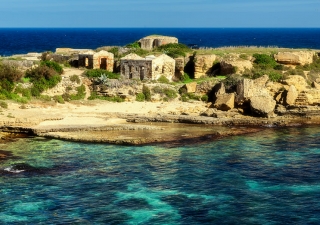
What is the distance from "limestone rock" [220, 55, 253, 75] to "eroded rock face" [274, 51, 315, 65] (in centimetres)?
393

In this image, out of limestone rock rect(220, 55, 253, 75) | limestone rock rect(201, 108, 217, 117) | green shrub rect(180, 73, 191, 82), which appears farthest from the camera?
green shrub rect(180, 73, 191, 82)

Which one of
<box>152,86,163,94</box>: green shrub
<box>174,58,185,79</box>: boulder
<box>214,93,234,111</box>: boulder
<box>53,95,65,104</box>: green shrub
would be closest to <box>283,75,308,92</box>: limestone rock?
<box>214,93,234,111</box>: boulder

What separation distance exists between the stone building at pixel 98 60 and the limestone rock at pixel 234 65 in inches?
463

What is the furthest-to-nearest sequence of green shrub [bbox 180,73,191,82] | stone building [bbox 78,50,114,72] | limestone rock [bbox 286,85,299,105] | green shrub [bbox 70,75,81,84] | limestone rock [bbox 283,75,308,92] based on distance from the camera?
green shrub [bbox 180,73,191,82]
stone building [bbox 78,50,114,72]
green shrub [bbox 70,75,81,84]
limestone rock [bbox 283,75,308,92]
limestone rock [bbox 286,85,299,105]

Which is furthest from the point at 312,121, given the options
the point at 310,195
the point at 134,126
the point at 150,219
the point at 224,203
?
the point at 150,219

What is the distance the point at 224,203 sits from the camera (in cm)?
2334

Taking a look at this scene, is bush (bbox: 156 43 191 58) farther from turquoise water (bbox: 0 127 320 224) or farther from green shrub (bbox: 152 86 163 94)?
turquoise water (bbox: 0 127 320 224)

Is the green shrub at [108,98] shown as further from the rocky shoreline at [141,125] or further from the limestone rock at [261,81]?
the limestone rock at [261,81]

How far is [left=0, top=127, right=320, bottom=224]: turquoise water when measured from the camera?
21.9 meters

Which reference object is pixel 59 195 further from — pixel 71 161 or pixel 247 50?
pixel 247 50

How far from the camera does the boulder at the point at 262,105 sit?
136 ft

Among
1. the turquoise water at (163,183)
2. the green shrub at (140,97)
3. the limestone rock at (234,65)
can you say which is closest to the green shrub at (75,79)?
the green shrub at (140,97)

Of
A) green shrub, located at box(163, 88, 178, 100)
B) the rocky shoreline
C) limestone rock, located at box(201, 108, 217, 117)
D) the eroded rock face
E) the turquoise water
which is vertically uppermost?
the eroded rock face

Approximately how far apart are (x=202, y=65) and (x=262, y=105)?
13507 millimetres
